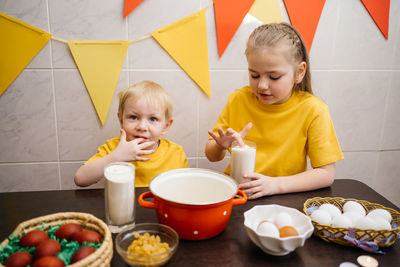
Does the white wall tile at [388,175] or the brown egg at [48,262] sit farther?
the white wall tile at [388,175]

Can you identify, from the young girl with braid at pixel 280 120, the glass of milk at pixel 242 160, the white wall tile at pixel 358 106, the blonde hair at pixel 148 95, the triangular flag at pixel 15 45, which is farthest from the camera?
the white wall tile at pixel 358 106

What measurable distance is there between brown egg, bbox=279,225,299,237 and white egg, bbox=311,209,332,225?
0.11 meters

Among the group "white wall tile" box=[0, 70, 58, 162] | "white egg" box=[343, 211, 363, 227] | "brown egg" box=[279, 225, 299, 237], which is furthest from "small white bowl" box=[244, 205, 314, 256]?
"white wall tile" box=[0, 70, 58, 162]

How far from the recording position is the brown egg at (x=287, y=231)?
0.64 metres

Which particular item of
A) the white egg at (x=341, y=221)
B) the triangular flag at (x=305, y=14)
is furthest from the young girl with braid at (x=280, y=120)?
the triangular flag at (x=305, y=14)

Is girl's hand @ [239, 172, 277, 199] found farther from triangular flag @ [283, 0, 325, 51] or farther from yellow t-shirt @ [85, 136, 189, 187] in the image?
triangular flag @ [283, 0, 325, 51]

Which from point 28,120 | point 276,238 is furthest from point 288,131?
point 28,120

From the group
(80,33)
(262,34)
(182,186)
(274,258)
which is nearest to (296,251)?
(274,258)

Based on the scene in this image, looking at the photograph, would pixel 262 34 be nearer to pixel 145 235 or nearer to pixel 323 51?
pixel 323 51

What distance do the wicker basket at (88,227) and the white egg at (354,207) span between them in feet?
2.01

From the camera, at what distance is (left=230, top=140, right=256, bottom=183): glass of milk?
35.0 inches

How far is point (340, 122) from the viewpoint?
1.67m

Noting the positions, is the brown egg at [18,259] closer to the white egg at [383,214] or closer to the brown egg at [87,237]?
the brown egg at [87,237]

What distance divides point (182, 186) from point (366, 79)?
1.33m
